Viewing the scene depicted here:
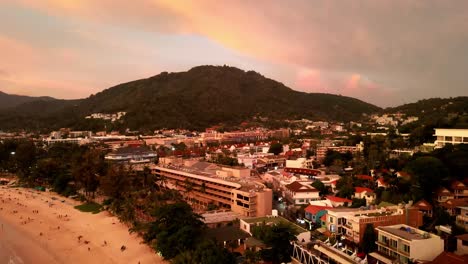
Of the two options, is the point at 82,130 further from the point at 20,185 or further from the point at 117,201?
the point at 117,201

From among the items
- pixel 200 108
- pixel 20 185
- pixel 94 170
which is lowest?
pixel 20 185

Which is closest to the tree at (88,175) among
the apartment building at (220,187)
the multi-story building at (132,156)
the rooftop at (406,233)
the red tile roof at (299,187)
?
the apartment building at (220,187)

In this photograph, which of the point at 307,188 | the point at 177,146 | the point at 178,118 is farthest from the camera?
the point at 178,118

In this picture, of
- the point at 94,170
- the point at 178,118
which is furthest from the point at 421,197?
the point at 178,118

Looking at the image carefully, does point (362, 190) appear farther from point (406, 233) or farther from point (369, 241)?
point (406, 233)

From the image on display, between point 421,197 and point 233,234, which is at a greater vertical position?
point 421,197

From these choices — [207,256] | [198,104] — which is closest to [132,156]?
[207,256]
